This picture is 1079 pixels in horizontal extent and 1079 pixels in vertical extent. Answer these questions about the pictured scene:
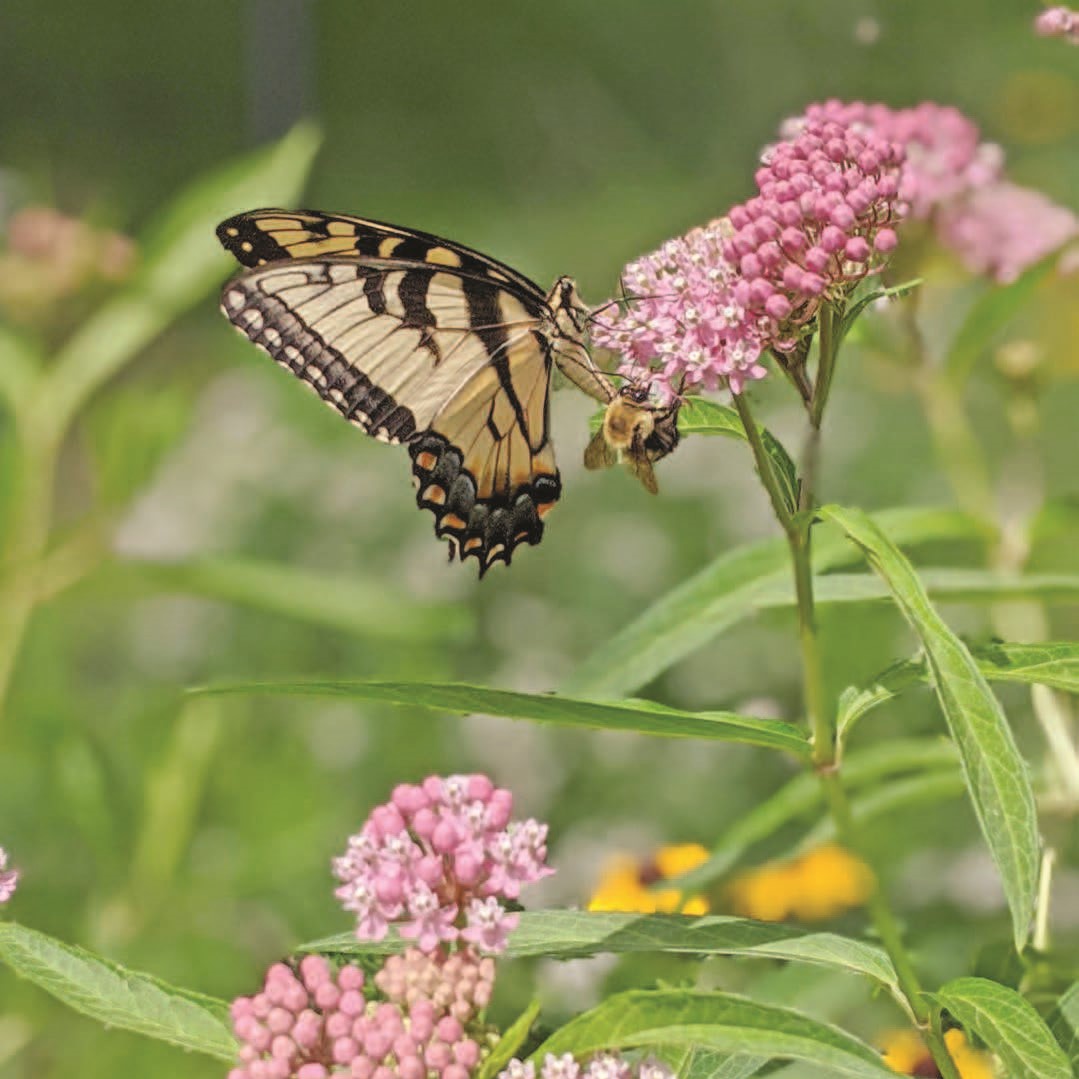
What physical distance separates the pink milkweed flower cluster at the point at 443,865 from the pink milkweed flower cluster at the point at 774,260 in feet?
0.92

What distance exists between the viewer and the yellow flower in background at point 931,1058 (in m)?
1.11

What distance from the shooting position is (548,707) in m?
0.86

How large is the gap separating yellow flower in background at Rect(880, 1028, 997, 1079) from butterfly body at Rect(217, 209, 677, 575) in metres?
0.51

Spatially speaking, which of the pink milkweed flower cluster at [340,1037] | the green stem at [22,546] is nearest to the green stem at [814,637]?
the pink milkweed flower cluster at [340,1037]

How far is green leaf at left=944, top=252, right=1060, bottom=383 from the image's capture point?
131cm

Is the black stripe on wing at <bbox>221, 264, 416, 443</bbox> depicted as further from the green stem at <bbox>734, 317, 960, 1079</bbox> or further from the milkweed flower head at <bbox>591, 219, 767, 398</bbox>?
the green stem at <bbox>734, 317, 960, 1079</bbox>

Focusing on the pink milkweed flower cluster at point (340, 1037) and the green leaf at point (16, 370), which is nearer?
the pink milkweed flower cluster at point (340, 1037)

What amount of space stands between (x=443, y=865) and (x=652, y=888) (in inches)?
19.8

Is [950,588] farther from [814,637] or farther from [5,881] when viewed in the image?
[5,881]

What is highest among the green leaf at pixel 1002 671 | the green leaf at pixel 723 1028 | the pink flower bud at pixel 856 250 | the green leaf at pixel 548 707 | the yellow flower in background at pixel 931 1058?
the pink flower bud at pixel 856 250

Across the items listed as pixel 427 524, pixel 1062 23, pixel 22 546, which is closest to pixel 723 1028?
pixel 1062 23

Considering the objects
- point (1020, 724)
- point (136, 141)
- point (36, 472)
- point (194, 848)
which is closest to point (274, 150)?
point (36, 472)

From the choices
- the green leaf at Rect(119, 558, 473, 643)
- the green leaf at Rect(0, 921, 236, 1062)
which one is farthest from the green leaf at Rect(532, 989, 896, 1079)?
the green leaf at Rect(119, 558, 473, 643)

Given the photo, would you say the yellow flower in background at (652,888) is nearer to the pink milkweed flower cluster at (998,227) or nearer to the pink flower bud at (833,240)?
the pink flower bud at (833,240)
